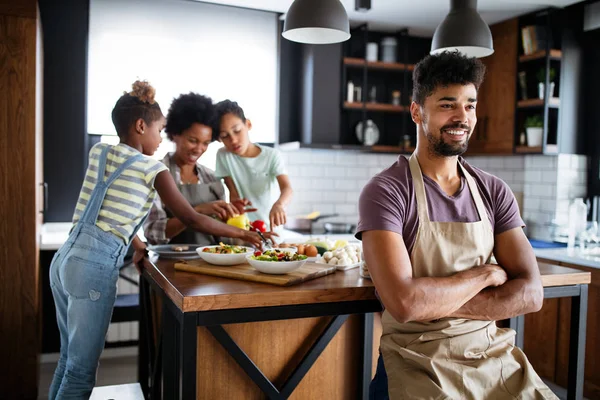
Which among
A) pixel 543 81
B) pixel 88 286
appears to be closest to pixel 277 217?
pixel 88 286

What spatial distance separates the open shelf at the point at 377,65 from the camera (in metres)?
5.45

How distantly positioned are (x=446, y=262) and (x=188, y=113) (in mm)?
1792

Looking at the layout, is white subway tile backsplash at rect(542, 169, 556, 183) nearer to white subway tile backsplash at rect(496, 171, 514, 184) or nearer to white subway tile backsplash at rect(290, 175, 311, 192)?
white subway tile backsplash at rect(496, 171, 514, 184)

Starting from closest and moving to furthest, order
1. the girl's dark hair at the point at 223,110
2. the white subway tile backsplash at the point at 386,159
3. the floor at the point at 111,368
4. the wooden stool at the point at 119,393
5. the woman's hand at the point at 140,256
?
the woman's hand at the point at 140,256 < the wooden stool at the point at 119,393 < the girl's dark hair at the point at 223,110 < the floor at the point at 111,368 < the white subway tile backsplash at the point at 386,159

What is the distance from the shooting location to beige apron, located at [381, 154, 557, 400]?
182cm

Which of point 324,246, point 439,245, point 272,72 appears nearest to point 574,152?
point 272,72

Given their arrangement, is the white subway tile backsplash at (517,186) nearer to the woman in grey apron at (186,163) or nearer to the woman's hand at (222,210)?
the woman in grey apron at (186,163)

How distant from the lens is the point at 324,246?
9.14 ft

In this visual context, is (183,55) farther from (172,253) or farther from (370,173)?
(172,253)

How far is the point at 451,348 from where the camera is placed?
1858 mm

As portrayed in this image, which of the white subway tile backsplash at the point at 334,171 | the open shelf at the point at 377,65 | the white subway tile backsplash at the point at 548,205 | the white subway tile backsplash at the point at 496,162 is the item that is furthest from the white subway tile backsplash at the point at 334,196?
the white subway tile backsplash at the point at 548,205

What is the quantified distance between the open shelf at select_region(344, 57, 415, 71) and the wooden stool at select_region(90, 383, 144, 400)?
11.4 ft

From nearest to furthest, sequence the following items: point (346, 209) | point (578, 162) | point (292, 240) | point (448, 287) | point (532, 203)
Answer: point (448, 287) → point (292, 240) → point (578, 162) → point (532, 203) → point (346, 209)

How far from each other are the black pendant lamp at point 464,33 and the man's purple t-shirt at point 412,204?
49.1 inches
